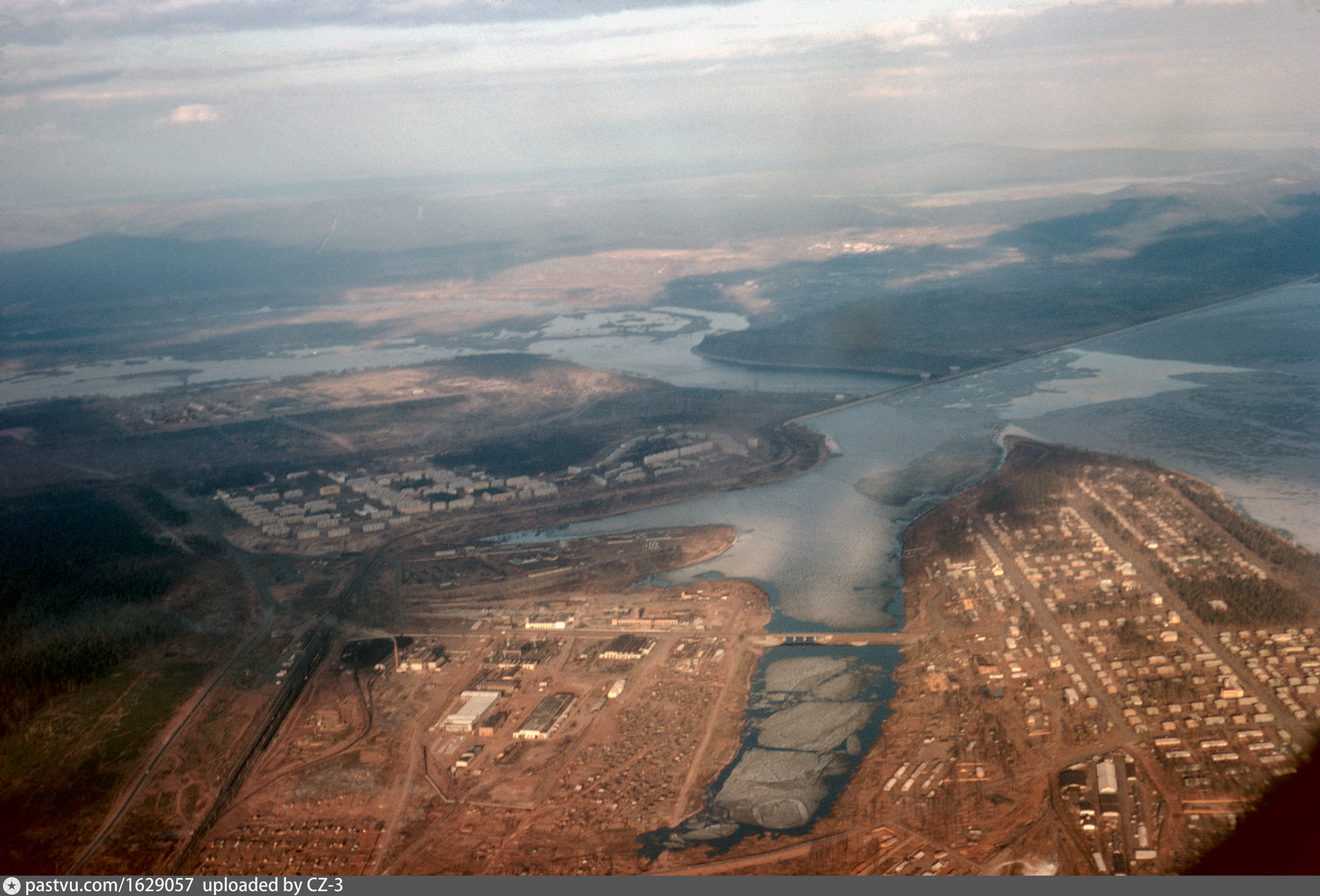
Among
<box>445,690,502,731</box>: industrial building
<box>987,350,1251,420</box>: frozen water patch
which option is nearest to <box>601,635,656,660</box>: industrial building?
<box>445,690,502,731</box>: industrial building

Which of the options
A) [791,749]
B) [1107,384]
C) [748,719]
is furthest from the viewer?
[1107,384]

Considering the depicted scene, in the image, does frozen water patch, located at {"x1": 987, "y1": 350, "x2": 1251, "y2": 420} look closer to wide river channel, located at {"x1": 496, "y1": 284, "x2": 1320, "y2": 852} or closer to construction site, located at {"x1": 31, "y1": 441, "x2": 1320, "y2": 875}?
wide river channel, located at {"x1": 496, "y1": 284, "x2": 1320, "y2": 852}

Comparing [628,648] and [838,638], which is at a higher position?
[628,648]

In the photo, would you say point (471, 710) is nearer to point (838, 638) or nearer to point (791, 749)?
point (791, 749)

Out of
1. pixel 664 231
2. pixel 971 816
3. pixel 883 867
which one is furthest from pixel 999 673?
pixel 664 231

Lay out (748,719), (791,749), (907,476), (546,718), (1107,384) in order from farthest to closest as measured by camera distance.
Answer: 1. (1107,384)
2. (907,476)
3. (546,718)
4. (748,719)
5. (791,749)

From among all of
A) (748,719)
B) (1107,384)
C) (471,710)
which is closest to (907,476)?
(1107,384)

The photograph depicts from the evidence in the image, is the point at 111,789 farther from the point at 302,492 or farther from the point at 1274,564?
the point at 1274,564
